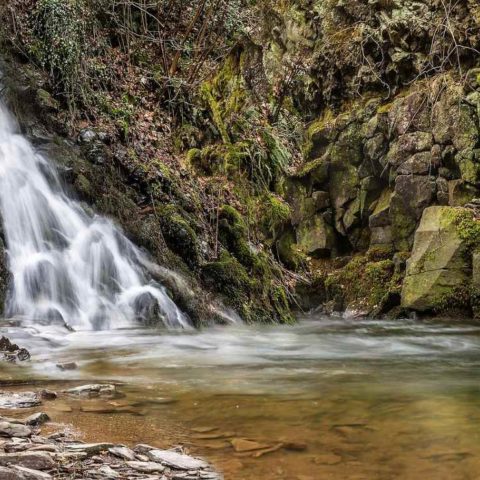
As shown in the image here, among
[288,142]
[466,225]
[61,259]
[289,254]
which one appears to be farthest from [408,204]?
[61,259]

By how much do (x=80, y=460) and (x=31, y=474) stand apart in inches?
11.7

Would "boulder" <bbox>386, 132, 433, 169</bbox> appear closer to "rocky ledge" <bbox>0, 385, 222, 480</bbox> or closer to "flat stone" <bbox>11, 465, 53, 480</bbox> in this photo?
"rocky ledge" <bbox>0, 385, 222, 480</bbox>

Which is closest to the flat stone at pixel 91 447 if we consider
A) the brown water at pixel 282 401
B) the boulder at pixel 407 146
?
the brown water at pixel 282 401

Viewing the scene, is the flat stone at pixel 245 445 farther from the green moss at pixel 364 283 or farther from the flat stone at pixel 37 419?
the green moss at pixel 364 283

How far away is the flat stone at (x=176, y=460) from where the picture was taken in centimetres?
238

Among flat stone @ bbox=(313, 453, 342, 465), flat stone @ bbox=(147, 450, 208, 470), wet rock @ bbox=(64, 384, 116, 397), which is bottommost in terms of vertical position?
flat stone @ bbox=(313, 453, 342, 465)

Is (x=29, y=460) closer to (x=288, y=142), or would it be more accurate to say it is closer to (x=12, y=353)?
(x=12, y=353)

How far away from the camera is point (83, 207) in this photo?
842cm

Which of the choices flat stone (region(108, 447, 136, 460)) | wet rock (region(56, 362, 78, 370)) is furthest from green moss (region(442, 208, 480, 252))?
flat stone (region(108, 447, 136, 460))

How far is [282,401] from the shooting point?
11.8 ft

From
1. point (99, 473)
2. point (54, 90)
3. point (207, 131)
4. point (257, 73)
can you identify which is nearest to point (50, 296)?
point (54, 90)

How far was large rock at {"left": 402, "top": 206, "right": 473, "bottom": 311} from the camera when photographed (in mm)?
10797

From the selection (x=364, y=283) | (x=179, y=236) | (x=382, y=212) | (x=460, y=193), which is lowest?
(x=364, y=283)

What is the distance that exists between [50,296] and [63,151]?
107 inches
